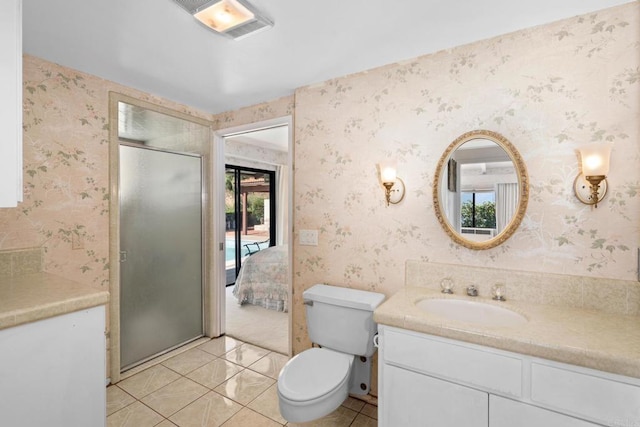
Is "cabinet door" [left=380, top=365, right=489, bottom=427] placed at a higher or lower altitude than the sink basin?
lower

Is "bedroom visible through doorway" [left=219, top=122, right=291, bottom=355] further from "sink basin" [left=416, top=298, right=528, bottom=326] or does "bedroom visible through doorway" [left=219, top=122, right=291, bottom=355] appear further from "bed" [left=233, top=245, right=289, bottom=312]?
"sink basin" [left=416, top=298, right=528, bottom=326]

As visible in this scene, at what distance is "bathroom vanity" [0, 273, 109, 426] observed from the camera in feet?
3.76

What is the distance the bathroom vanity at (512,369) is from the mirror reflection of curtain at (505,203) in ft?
1.45

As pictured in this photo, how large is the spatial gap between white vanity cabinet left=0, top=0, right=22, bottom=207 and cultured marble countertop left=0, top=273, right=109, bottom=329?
40 cm

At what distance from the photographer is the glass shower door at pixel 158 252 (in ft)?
8.00

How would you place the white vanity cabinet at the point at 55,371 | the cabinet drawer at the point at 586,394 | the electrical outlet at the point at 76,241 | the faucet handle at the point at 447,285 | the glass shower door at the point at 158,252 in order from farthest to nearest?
the glass shower door at the point at 158,252
the electrical outlet at the point at 76,241
the faucet handle at the point at 447,285
the white vanity cabinet at the point at 55,371
the cabinet drawer at the point at 586,394

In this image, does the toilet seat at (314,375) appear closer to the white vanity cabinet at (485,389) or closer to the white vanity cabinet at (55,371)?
the white vanity cabinet at (485,389)

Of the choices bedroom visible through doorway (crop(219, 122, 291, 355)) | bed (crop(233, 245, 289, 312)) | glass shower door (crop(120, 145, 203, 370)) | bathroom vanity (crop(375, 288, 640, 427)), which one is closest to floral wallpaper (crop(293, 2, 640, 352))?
bathroom vanity (crop(375, 288, 640, 427))

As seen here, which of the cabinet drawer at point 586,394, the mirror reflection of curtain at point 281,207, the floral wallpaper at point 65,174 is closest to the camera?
the cabinet drawer at point 586,394

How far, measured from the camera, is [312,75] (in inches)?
85.0

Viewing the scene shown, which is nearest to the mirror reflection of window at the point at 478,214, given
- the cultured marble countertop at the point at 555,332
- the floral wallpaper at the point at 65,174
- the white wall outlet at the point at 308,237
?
the cultured marble countertop at the point at 555,332

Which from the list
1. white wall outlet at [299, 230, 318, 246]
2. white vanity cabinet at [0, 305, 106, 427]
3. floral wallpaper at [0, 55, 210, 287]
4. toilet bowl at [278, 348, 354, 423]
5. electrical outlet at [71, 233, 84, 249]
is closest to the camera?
white vanity cabinet at [0, 305, 106, 427]

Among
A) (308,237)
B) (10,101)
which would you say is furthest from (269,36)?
(308,237)

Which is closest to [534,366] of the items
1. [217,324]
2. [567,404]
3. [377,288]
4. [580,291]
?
[567,404]
